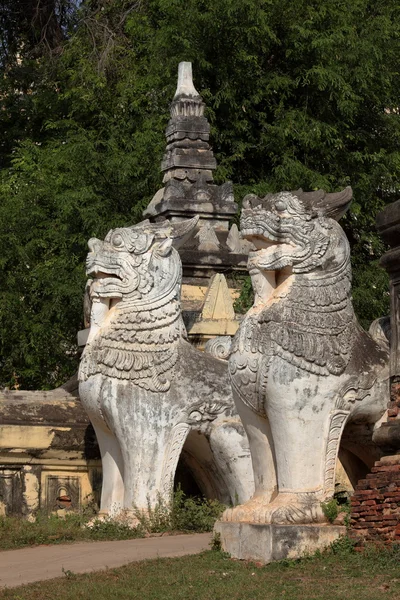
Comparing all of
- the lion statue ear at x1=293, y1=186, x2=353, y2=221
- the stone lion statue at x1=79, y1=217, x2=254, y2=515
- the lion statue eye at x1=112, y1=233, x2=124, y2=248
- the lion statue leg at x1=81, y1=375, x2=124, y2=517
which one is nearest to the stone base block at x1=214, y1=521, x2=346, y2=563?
the lion statue ear at x1=293, y1=186, x2=353, y2=221

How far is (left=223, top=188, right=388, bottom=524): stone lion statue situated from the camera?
1084 centimetres

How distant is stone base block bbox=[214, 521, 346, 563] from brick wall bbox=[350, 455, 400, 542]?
0.70 ft

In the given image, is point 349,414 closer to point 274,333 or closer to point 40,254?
point 274,333

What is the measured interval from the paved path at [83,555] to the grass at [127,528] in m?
0.30

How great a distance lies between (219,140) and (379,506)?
13.8 metres

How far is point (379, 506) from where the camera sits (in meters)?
10.1

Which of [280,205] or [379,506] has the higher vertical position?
[280,205]

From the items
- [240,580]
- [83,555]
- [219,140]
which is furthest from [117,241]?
[219,140]

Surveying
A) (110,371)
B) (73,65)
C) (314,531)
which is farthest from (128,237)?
(73,65)

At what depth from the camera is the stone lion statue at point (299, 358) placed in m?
10.8

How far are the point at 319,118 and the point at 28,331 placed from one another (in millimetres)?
5758

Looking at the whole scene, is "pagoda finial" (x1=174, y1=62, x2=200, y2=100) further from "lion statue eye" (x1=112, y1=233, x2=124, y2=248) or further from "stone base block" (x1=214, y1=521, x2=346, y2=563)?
"stone base block" (x1=214, y1=521, x2=346, y2=563)

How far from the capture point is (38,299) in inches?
866

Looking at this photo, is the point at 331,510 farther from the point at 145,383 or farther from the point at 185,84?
the point at 185,84
